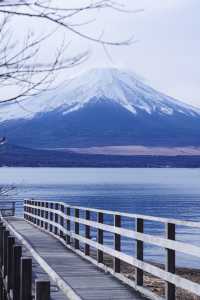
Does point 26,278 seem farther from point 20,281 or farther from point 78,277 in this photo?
point 78,277

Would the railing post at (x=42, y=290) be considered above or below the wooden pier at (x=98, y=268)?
above

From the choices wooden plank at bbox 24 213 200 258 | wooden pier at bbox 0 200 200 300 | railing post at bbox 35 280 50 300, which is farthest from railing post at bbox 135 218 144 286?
railing post at bbox 35 280 50 300

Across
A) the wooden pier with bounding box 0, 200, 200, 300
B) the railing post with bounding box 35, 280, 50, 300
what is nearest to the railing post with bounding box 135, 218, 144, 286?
the wooden pier with bounding box 0, 200, 200, 300

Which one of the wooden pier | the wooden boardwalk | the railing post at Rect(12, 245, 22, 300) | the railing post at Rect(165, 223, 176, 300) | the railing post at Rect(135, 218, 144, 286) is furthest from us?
the railing post at Rect(135, 218, 144, 286)

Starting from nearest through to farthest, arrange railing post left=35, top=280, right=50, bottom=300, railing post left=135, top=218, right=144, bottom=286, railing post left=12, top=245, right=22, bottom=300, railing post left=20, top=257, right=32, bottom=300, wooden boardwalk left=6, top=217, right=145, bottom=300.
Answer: railing post left=35, top=280, right=50, bottom=300, railing post left=20, top=257, right=32, bottom=300, railing post left=12, top=245, right=22, bottom=300, wooden boardwalk left=6, top=217, right=145, bottom=300, railing post left=135, top=218, right=144, bottom=286

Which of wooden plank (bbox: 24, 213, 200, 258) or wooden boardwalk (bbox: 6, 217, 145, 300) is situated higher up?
wooden plank (bbox: 24, 213, 200, 258)

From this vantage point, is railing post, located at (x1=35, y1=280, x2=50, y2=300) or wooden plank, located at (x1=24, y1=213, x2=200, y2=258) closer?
railing post, located at (x1=35, y1=280, x2=50, y2=300)

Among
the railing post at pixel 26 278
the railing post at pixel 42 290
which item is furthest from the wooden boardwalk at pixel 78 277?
the railing post at pixel 42 290

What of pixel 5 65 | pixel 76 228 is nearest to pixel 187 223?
pixel 5 65

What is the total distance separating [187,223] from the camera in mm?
9422

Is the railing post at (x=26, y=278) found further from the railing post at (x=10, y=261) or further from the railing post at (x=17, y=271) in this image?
the railing post at (x=10, y=261)

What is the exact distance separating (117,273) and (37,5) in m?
8.24

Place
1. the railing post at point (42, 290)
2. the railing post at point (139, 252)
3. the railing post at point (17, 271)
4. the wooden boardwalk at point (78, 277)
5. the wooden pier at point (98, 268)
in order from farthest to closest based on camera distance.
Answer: the railing post at point (139, 252) < the wooden boardwalk at point (78, 277) < the wooden pier at point (98, 268) < the railing post at point (17, 271) < the railing post at point (42, 290)

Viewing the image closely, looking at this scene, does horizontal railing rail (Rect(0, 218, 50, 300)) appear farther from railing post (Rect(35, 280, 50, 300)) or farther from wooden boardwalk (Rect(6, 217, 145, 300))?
wooden boardwalk (Rect(6, 217, 145, 300))
